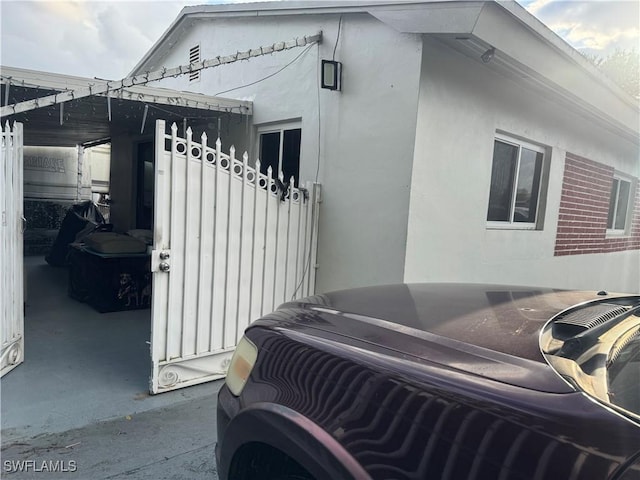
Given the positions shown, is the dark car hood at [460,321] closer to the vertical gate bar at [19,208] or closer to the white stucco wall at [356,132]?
the white stucco wall at [356,132]

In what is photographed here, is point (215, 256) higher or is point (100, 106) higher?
point (100, 106)

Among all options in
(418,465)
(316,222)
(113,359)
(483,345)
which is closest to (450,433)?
(418,465)

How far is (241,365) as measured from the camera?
74.9 inches

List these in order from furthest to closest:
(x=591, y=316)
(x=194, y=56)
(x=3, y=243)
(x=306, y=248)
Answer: (x=194, y=56) < (x=306, y=248) < (x=3, y=243) < (x=591, y=316)

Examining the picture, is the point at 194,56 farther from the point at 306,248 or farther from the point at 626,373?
the point at 626,373

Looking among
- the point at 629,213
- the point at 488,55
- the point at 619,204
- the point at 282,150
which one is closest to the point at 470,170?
the point at 488,55

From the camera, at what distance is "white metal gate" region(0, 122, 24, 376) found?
3619 millimetres

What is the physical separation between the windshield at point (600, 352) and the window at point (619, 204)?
8073mm

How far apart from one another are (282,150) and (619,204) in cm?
743

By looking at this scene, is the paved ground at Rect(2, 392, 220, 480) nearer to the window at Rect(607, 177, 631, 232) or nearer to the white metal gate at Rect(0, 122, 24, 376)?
the white metal gate at Rect(0, 122, 24, 376)

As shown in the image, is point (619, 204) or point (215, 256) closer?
point (215, 256)

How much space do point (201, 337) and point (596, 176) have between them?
7.05 metres

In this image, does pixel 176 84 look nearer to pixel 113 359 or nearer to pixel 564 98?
pixel 113 359

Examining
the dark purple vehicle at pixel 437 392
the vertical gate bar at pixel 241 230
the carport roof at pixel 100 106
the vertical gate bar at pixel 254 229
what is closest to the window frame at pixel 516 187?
the vertical gate bar at pixel 254 229
